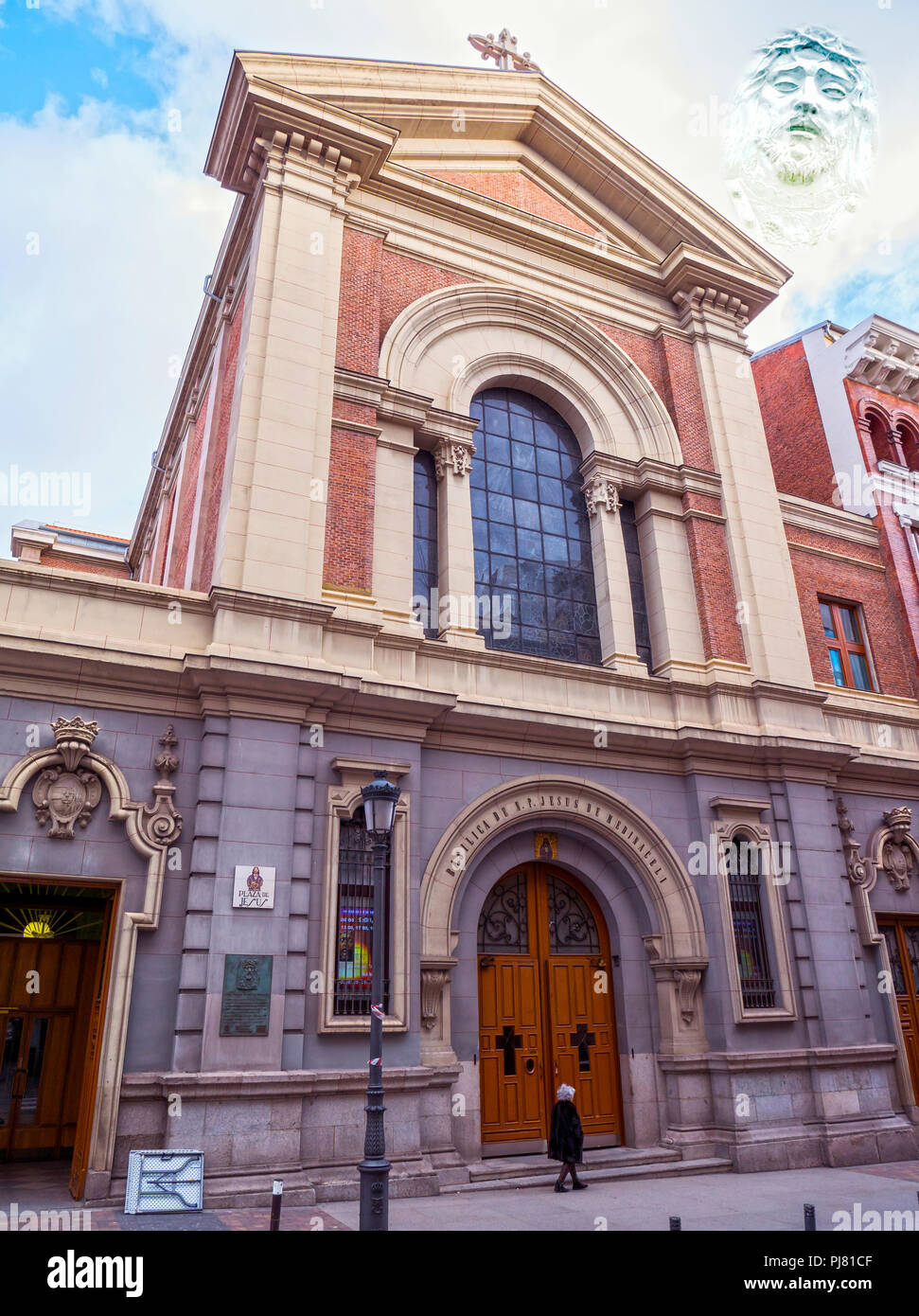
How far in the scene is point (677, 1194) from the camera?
11.9 m

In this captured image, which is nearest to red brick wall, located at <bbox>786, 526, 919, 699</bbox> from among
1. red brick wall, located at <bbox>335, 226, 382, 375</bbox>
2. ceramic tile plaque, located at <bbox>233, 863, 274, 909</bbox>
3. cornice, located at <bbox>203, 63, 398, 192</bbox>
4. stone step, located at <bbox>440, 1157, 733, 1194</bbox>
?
red brick wall, located at <bbox>335, 226, 382, 375</bbox>

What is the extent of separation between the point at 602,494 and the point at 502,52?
11349mm

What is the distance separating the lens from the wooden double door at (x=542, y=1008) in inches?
551

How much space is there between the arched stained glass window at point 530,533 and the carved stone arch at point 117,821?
6534mm

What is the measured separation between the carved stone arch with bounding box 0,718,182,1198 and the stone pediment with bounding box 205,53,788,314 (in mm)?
11135

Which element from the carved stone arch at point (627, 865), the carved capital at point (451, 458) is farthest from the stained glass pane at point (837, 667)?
the carved capital at point (451, 458)

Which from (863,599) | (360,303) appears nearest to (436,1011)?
(360,303)

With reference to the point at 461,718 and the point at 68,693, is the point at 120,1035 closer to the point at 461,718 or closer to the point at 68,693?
the point at 68,693

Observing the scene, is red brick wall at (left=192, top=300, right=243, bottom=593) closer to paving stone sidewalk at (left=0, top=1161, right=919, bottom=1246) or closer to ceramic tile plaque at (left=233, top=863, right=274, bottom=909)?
ceramic tile plaque at (left=233, top=863, right=274, bottom=909)

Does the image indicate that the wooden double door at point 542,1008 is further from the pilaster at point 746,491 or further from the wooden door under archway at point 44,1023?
the wooden door under archway at point 44,1023

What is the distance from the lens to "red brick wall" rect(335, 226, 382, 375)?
15.9m

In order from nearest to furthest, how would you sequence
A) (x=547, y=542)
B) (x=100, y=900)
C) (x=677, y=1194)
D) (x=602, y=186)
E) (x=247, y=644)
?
1. (x=677, y=1194)
2. (x=247, y=644)
3. (x=100, y=900)
4. (x=547, y=542)
5. (x=602, y=186)

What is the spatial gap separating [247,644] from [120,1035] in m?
5.11

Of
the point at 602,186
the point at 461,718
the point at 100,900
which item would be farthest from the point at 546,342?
the point at 100,900
